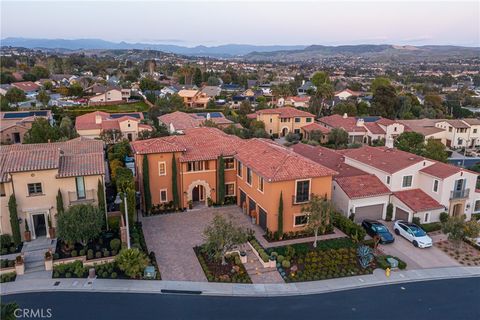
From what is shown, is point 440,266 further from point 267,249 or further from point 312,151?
point 312,151

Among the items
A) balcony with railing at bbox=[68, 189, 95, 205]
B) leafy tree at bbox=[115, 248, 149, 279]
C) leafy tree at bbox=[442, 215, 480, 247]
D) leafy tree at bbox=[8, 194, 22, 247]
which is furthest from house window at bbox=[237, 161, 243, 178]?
leafy tree at bbox=[8, 194, 22, 247]

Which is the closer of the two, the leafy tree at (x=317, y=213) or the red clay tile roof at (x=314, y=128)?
the leafy tree at (x=317, y=213)

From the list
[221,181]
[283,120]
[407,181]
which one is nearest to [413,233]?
[407,181]

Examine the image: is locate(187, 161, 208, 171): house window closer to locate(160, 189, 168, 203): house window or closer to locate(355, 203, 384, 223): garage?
locate(160, 189, 168, 203): house window

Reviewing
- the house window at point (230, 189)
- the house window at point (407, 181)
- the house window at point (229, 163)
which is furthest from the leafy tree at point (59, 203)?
the house window at point (407, 181)

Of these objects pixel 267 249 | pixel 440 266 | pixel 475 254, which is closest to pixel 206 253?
pixel 267 249

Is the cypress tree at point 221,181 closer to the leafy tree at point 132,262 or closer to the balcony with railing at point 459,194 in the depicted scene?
the leafy tree at point 132,262
